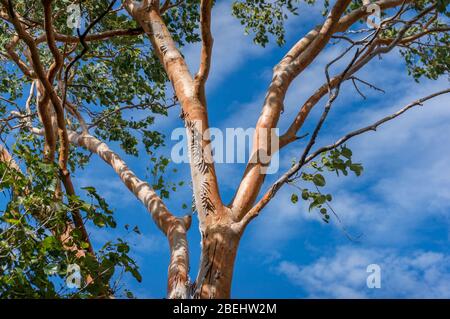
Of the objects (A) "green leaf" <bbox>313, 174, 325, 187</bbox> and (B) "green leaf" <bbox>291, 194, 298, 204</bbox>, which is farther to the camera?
(B) "green leaf" <bbox>291, 194, 298, 204</bbox>

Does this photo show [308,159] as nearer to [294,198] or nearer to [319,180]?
[319,180]

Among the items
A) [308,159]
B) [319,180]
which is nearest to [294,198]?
[319,180]

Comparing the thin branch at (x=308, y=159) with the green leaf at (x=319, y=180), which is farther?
the green leaf at (x=319, y=180)

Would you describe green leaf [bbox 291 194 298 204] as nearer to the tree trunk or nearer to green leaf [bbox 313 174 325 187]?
green leaf [bbox 313 174 325 187]

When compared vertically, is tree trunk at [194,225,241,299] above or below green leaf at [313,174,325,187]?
below

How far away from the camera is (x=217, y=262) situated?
5547 millimetres

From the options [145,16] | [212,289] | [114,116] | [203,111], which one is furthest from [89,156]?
[212,289]

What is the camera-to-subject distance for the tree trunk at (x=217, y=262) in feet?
18.0

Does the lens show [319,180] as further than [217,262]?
Yes

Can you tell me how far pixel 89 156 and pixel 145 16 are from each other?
5.67m

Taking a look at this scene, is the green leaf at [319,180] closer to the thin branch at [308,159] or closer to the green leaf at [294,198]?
the green leaf at [294,198]

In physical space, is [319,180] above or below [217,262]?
above

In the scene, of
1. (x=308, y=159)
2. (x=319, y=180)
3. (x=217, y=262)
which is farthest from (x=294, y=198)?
(x=217, y=262)

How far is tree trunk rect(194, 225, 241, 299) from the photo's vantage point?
5.48 meters
